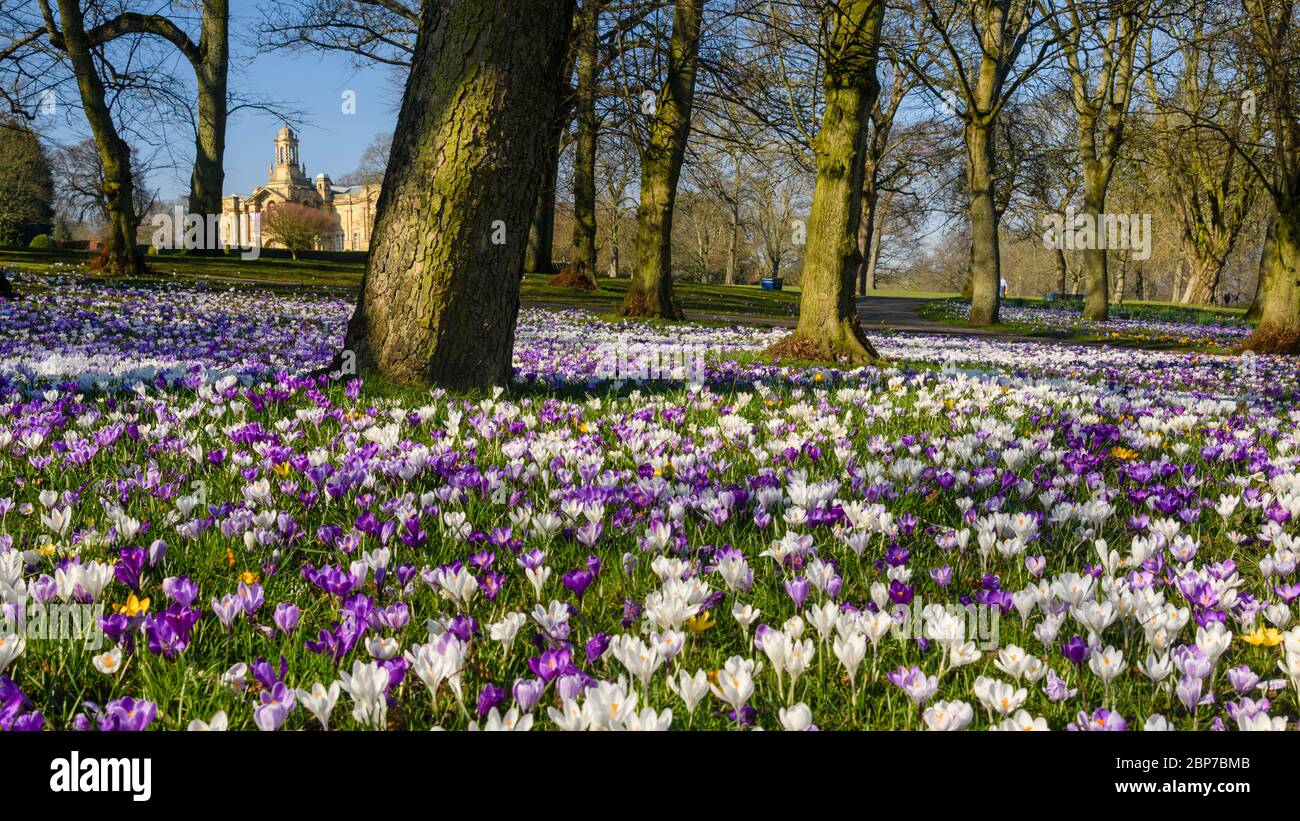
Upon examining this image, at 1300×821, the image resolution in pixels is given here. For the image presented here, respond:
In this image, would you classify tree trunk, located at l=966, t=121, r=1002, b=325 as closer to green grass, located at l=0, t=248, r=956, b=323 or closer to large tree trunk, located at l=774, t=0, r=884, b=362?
green grass, located at l=0, t=248, r=956, b=323

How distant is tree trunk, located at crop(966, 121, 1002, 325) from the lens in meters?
22.2

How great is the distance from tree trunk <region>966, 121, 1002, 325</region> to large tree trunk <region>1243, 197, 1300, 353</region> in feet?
28.9

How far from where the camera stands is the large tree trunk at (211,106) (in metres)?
27.2

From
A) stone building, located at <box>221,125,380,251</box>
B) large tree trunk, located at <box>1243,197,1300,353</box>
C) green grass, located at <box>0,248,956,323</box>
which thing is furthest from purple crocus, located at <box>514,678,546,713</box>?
stone building, located at <box>221,125,380,251</box>

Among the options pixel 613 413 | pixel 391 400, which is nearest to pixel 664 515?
pixel 613 413

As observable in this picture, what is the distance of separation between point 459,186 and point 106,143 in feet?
59.3

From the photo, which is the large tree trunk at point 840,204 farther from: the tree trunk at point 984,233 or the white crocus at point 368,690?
the tree trunk at point 984,233

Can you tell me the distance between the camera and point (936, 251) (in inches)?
3930

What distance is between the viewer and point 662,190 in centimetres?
1769

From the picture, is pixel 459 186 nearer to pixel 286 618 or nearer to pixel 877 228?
pixel 286 618

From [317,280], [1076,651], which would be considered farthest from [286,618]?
[317,280]

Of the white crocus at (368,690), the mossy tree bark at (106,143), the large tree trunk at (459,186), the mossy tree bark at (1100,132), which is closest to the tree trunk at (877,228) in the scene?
the mossy tree bark at (1100,132)

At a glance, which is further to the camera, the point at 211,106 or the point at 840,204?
the point at 211,106
